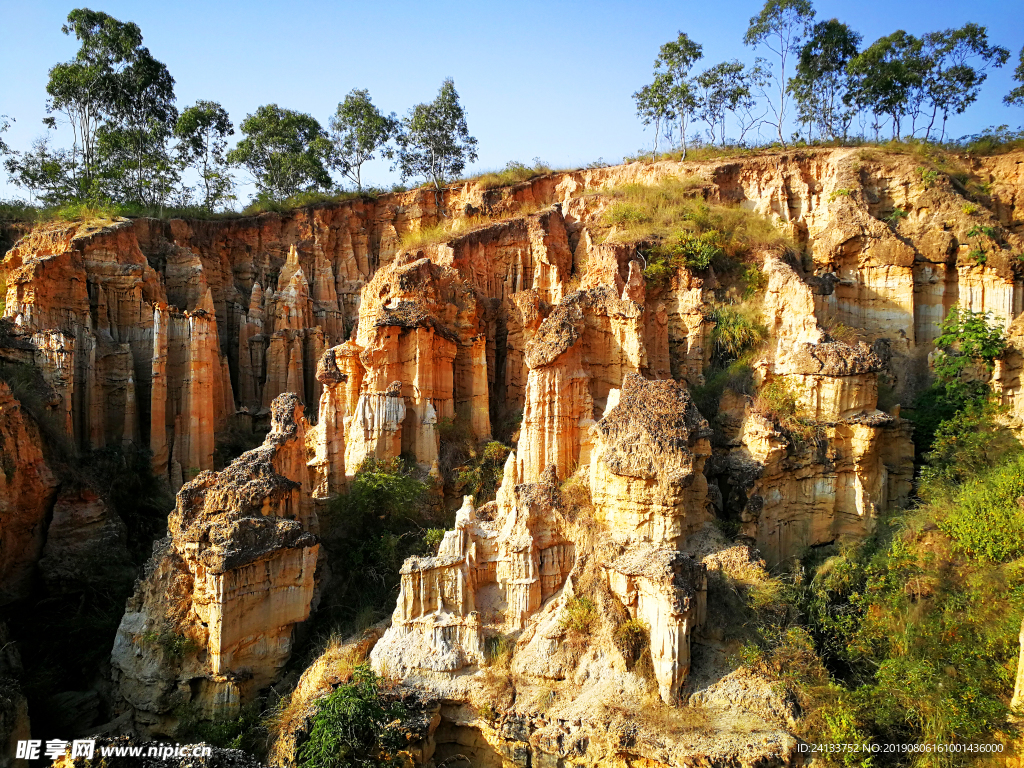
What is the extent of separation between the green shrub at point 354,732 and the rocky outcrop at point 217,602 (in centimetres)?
238

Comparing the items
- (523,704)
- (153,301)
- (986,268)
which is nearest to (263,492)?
(523,704)

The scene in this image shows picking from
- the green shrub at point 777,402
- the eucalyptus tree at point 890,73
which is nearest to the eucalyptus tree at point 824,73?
the eucalyptus tree at point 890,73

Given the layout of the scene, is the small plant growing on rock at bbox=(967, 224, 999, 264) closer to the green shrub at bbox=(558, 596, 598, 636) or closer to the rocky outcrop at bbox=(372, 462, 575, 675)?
the rocky outcrop at bbox=(372, 462, 575, 675)

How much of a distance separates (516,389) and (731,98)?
17952mm

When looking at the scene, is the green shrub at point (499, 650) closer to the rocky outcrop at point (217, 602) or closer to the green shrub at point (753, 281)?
the rocky outcrop at point (217, 602)

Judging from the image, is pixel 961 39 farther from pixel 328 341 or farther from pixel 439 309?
pixel 328 341

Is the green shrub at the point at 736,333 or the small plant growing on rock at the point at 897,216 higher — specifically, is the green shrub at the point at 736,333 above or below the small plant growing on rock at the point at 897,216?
below

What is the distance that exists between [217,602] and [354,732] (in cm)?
346

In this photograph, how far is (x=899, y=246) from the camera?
58.6 feet

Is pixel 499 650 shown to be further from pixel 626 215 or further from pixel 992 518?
pixel 626 215

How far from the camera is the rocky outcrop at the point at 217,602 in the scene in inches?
445

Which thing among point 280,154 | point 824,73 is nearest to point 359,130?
point 280,154

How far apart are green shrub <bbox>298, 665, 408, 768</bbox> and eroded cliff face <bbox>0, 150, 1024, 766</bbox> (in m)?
0.61

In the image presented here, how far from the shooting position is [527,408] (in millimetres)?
14281
